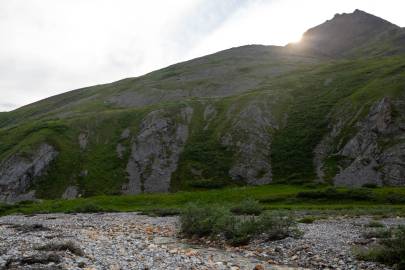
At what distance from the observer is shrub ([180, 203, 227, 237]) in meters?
36.8

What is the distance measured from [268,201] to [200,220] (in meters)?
37.5

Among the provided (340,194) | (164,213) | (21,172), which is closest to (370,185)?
(340,194)

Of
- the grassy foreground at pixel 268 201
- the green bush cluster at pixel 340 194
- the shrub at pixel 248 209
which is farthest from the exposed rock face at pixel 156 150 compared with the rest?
the shrub at pixel 248 209

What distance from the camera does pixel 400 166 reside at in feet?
267

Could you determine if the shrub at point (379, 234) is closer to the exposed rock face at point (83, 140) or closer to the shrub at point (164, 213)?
the shrub at point (164, 213)

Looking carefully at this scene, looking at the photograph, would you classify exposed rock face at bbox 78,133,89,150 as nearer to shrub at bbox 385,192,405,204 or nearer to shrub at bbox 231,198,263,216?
shrub at bbox 231,198,263,216

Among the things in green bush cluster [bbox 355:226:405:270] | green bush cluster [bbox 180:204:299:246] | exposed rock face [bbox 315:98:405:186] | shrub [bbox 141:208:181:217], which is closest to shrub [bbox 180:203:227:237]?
green bush cluster [bbox 180:204:299:246]

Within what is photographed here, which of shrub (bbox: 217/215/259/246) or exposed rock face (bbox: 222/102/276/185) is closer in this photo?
shrub (bbox: 217/215/259/246)

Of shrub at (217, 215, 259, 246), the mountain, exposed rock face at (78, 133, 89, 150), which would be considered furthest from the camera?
exposed rock face at (78, 133, 89, 150)

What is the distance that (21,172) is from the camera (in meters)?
103

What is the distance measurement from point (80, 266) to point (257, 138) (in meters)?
92.8

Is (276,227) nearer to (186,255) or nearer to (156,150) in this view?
(186,255)

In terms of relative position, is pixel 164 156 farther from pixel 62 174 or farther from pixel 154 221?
pixel 154 221

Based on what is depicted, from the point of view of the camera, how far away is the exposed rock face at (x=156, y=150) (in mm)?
96625
